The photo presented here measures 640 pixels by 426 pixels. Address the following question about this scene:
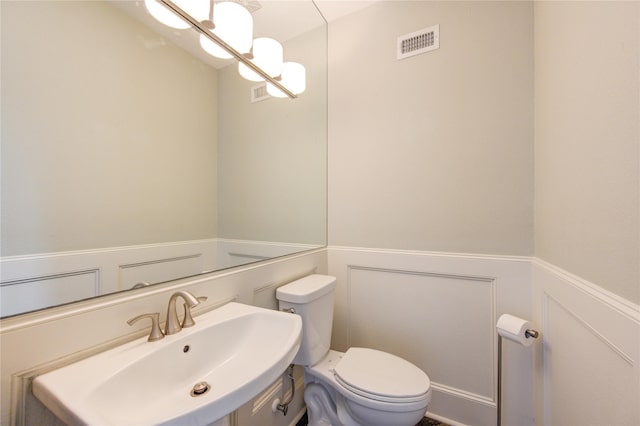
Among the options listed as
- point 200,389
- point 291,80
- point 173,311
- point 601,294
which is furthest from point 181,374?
point 291,80

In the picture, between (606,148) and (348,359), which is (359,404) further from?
(606,148)

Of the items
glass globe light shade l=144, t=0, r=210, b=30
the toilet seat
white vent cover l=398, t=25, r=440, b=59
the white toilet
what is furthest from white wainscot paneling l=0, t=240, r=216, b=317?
white vent cover l=398, t=25, r=440, b=59

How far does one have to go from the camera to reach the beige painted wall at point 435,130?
1.22m

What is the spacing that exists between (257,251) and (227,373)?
24.2 inches

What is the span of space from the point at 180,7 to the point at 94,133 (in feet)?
1.87

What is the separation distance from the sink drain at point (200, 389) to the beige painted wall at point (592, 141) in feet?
3.58

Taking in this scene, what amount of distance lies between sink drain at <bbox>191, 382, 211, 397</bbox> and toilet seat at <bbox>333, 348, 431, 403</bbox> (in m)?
0.61

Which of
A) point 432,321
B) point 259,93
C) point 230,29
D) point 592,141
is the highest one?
point 230,29

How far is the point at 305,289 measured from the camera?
123 centimetres

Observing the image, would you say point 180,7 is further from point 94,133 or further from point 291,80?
point 291,80

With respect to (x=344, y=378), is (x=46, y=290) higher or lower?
higher

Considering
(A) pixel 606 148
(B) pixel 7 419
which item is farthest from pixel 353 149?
(B) pixel 7 419

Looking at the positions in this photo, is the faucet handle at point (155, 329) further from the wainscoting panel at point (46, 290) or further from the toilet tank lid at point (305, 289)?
the toilet tank lid at point (305, 289)

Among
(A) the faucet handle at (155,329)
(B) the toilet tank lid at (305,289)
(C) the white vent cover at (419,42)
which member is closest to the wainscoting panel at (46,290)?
(A) the faucet handle at (155,329)
